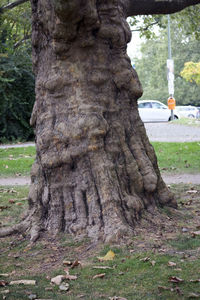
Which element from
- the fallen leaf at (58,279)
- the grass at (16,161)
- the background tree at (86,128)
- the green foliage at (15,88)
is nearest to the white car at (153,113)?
the green foliage at (15,88)

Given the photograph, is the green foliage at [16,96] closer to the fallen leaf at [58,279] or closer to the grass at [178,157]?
the grass at [178,157]

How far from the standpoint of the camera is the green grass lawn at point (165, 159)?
11328mm

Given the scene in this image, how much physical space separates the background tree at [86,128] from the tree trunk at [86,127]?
0.04ft

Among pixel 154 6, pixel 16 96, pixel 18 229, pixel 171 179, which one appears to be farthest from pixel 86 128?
pixel 16 96

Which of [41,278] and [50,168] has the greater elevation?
[50,168]

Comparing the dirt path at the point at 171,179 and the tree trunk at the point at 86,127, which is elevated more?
the tree trunk at the point at 86,127

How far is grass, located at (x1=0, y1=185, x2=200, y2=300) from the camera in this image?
3.79 m

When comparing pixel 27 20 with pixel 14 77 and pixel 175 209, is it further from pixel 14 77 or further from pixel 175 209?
pixel 175 209

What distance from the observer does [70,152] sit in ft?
17.3

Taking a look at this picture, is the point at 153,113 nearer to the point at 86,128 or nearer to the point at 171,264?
the point at 86,128

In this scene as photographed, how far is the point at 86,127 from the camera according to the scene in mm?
5250

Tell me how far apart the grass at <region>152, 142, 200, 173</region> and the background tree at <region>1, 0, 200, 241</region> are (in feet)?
17.6

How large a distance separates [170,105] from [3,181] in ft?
65.9

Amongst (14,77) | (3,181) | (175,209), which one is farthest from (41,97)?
(14,77)
